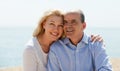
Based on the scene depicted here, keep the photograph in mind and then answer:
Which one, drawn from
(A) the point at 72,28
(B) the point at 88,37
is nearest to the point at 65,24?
(A) the point at 72,28

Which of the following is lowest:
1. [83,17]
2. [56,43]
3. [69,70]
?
[69,70]

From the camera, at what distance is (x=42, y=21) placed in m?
4.31

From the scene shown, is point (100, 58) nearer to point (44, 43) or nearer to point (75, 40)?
point (75, 40)

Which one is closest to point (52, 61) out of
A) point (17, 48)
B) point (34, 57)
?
point (34, 57)

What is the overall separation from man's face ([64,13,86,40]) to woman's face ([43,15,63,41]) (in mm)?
66

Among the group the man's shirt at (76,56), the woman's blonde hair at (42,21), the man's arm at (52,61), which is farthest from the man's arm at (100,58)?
the woman's blonde hair at (42,21)

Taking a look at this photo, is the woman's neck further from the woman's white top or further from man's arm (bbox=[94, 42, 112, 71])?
man's arm (bbox=[94, 42, 112, 71])

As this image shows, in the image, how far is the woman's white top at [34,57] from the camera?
4.29 m

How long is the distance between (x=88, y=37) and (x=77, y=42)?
0.16 metres

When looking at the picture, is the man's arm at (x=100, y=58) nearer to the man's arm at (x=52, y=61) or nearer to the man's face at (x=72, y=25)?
the man's face at (x=72, y=25)

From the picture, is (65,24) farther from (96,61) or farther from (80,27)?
(96,61)

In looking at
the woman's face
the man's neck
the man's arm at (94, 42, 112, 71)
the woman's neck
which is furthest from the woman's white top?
the man's arm at (94, 42, 112, 71)

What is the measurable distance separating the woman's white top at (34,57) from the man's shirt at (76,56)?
0.08m

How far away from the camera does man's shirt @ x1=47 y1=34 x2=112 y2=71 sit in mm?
4309
